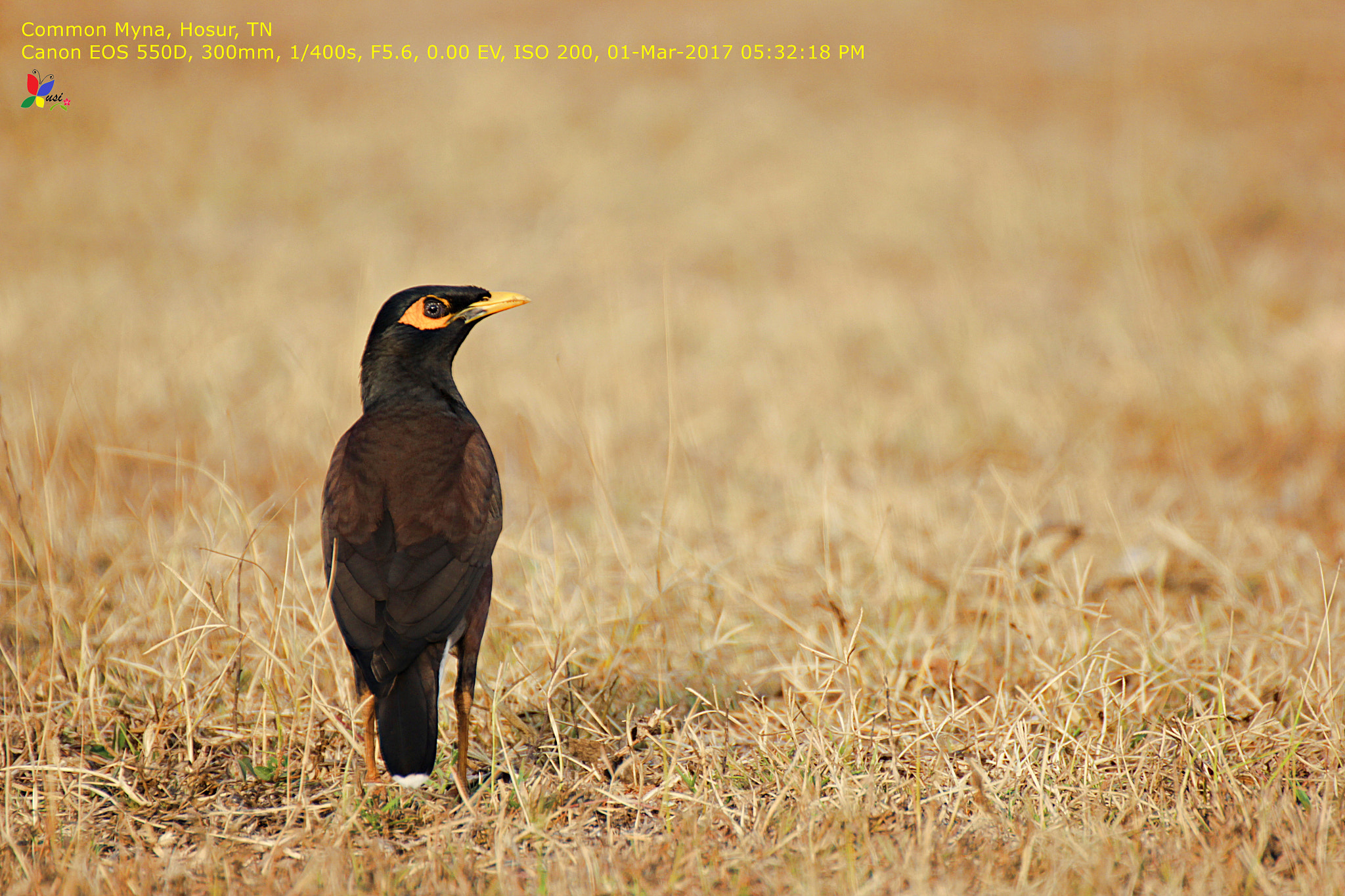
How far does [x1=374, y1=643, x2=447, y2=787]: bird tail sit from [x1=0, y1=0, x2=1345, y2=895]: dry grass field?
0.76ft

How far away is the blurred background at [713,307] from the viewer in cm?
427

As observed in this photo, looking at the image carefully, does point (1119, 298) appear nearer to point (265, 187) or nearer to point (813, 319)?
point (813, 319)

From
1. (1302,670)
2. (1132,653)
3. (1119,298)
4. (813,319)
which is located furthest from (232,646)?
(1119,298)

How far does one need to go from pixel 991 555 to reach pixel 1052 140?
11636 millimetres

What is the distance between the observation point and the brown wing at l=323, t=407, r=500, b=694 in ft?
8.83

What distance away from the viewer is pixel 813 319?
935 centimetres

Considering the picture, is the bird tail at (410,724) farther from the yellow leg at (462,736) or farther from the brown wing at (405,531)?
the yellow leg at (462,736)

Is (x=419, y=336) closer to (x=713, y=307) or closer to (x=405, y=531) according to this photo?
(x=405, y=531)

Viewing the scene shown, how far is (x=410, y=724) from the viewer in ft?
8.55

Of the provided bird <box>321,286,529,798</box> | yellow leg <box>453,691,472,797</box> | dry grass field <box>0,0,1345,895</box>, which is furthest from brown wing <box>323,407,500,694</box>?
dry grass field <box>0,0,1345,895</box>

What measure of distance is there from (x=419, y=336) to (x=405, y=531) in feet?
2.24

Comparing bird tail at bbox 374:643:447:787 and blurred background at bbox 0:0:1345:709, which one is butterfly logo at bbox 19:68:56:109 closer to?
blurred background at bbox 0:0:1345:709

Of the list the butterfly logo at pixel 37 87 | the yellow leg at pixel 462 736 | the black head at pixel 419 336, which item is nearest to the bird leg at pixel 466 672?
the yellow leg at pixel 462 736

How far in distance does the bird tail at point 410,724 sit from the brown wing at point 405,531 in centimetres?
4
